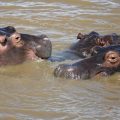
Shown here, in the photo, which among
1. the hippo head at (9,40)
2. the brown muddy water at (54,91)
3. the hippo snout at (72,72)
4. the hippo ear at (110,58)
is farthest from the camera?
the hippo head at (9,40)

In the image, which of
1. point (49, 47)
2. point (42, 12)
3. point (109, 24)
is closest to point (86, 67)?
point (49, 47)

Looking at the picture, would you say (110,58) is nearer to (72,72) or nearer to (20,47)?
(72,72)

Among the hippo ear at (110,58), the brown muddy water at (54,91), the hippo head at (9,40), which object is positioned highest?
the hippo head at (9,40)

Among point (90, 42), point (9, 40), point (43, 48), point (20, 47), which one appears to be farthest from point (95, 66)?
point (90, 42)

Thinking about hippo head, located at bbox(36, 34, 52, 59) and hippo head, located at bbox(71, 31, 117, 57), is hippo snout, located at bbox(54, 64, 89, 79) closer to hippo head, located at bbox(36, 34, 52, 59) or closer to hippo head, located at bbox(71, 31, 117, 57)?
hippo head, located at bbox(36, 34, 52, 59)

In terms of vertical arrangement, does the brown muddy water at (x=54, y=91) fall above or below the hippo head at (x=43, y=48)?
below

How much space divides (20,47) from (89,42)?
1514 millimetres

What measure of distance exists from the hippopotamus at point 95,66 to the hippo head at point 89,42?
1.22 metres

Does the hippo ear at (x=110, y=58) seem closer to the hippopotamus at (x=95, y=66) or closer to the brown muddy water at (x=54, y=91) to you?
the hippopotamus at (x=95, y=66)

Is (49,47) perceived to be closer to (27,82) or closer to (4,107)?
(27,82)

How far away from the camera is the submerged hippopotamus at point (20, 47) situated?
695 centimetres

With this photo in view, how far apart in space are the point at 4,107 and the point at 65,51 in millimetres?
2966

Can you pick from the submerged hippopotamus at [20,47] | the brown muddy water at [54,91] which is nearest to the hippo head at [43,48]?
the submerged hippopotamus at [20,47]

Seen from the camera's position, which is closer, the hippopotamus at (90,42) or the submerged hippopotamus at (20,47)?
the submerged hippopotamus at (20,47)
